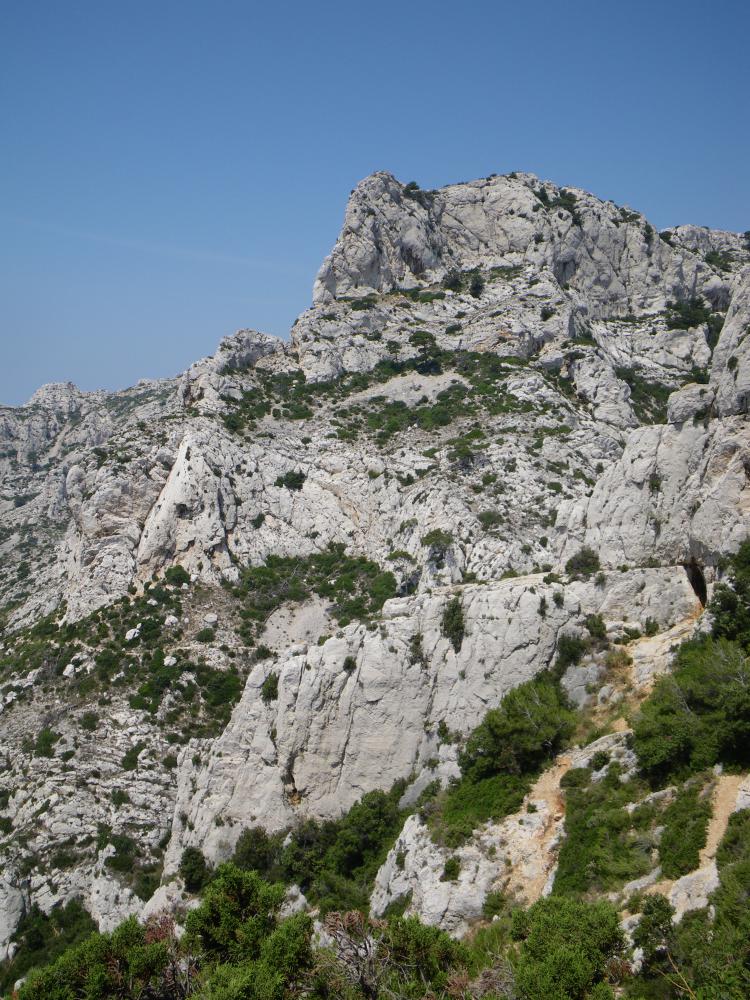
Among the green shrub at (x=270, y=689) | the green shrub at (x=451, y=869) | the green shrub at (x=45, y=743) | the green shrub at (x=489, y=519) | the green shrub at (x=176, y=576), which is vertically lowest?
the green shrub at (x=451, y=869)

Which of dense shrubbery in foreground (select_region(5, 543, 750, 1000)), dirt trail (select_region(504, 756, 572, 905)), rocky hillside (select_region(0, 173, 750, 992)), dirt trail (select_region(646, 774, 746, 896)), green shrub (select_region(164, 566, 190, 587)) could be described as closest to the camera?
dense shrubbery in foreground (select_region(5, 543, 750, 1000))

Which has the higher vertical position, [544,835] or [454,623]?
[454,623]

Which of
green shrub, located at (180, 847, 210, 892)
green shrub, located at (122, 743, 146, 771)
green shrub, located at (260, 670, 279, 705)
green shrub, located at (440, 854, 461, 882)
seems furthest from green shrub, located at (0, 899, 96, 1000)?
green shrub, located at (440, 854, 461, 882)

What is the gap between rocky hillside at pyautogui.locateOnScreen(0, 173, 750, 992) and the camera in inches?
1089

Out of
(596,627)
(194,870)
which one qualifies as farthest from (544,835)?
(194,870)

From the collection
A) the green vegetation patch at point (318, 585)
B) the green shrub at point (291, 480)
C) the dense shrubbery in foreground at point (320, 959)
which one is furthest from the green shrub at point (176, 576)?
the dense shrubbery in foreground at point (320, 959)

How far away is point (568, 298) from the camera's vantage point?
262 feet

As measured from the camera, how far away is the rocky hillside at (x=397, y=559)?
90.7 ft

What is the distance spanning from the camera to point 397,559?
53719mm

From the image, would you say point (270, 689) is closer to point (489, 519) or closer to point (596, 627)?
point (596, 627)

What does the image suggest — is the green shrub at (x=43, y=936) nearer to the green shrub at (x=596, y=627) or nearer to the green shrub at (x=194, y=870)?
the green shrub at (x=194, y=870)

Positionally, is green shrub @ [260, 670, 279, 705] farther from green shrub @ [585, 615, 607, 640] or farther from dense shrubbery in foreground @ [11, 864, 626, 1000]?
green shrub @ [585, 615, 607, 640]

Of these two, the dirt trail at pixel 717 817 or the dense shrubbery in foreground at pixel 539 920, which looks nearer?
the dense shrubbery in foreground at pixel 539 920

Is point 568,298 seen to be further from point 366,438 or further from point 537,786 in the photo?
point 537,786
